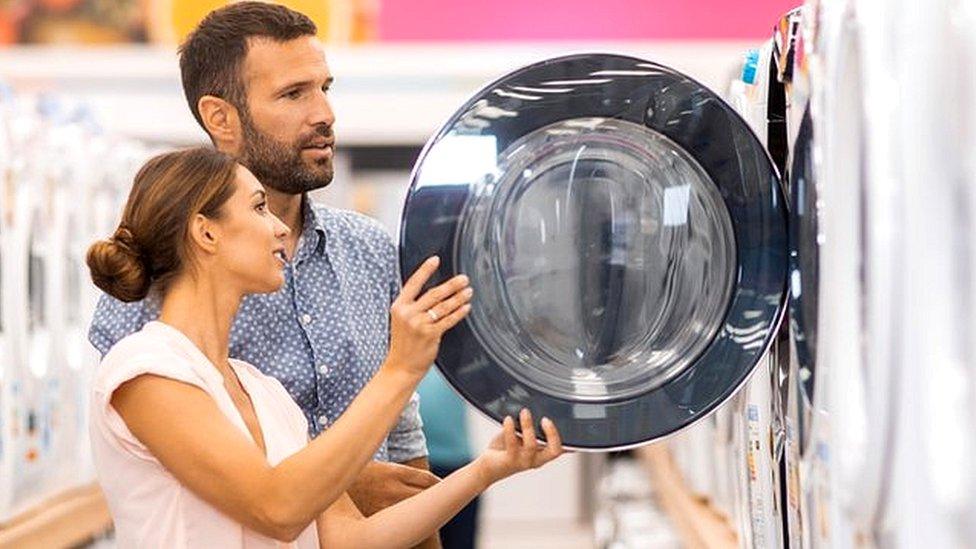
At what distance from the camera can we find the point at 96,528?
4.34m

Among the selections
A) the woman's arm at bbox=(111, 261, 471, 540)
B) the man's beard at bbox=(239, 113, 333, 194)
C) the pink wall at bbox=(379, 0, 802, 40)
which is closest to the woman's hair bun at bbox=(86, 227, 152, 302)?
the woman's arm at bbox=(111, 261, 471, 540)

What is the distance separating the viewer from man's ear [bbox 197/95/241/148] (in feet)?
8.70

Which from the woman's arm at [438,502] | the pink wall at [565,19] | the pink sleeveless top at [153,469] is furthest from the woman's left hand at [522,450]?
the pink wall at [565,19]

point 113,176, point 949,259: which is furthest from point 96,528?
point 949,259

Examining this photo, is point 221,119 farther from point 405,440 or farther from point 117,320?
point 405,440

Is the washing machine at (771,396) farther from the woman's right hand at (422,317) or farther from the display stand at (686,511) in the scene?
the display stand at (686,511)

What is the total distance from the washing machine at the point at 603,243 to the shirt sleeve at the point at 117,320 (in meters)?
0.43

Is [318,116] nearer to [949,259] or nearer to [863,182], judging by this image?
[863,182]

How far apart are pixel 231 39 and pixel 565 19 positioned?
4688mm

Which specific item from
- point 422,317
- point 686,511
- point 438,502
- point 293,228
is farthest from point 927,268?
point 686,511

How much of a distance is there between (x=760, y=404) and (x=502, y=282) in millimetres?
430

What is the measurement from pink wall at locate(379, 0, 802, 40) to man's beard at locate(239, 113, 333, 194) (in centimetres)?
464

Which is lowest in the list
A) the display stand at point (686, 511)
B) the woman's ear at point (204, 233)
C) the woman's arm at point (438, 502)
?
the display stand at point (686, 511)

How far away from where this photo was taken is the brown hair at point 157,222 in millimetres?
2254
